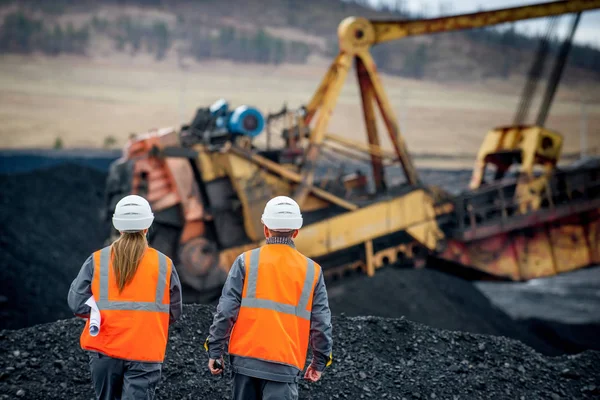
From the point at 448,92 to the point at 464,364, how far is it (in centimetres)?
3034

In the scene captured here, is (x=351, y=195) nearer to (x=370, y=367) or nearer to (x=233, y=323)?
(x=370, y=367)

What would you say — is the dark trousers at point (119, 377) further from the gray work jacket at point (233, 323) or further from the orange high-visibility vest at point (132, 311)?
the gray work jacket at point (233, 323)

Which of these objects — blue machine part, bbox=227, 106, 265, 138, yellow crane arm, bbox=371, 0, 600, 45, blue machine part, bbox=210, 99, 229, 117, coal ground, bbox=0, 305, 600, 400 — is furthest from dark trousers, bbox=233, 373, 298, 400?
yellow crane arm, bbox=371, 0, 600, 45

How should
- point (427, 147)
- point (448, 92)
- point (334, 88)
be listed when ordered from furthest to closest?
point (448, 92) < point (427, 147) < point (334, 88)

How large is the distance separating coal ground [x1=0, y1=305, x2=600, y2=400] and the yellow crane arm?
4.67 metres

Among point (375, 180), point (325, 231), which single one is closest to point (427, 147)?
point (375, 180)

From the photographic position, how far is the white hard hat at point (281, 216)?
2787 mm

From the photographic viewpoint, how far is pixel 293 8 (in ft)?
140

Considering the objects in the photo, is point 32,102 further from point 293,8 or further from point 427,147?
point 293,8

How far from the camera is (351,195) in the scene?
29.6ft

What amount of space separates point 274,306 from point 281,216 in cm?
39

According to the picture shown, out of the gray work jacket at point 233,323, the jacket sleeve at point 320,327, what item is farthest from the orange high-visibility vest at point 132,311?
the jacket sleeve at point 320,327

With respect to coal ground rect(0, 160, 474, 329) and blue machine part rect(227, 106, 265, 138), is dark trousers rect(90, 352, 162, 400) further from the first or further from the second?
coal ground rect(0, 160, 474, 329)

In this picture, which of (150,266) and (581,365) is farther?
(581,365)
